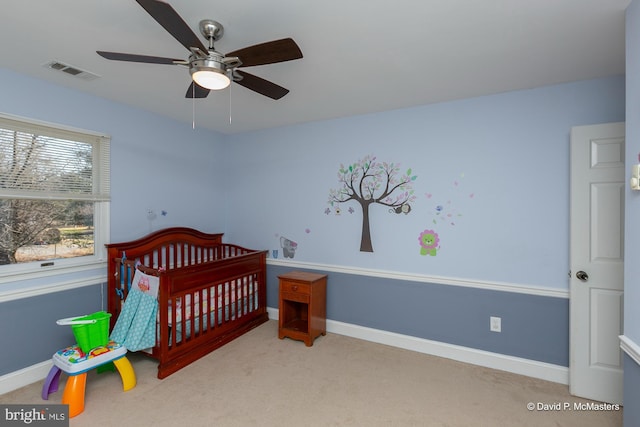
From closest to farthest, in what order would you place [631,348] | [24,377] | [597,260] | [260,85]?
[631,348], [260,85], [597,260], [24,377]

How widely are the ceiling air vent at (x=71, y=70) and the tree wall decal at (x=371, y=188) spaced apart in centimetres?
219

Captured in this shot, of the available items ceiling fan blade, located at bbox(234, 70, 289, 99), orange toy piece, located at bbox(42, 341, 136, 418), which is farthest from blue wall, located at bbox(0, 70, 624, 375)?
ceiling fan blade, located at bbox(234, 70, 289, 99)

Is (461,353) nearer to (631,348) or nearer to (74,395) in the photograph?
(631,348)

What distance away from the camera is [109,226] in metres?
2.77

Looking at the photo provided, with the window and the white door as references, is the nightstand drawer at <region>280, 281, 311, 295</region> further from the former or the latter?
the white door

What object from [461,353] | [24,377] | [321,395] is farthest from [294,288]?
[24,377]

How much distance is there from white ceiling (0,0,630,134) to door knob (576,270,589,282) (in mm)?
1396

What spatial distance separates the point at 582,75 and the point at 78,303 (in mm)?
4246

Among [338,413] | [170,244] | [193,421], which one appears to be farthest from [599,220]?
[170,244]

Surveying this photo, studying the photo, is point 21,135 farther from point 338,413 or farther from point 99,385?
→ point 338,413

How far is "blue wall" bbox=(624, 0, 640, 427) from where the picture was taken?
1400mm

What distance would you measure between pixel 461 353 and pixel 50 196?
3.59 m

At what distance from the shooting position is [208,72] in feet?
4.77

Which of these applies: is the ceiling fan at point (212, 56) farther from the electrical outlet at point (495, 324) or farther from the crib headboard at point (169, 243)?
the electrical outlet at point (495, 324)
